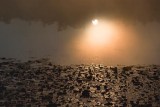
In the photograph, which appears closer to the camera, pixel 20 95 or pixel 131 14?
pixel 20 95

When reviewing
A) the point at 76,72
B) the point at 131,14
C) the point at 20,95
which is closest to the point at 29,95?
the point at 20,95

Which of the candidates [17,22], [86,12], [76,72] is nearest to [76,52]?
[76,72]

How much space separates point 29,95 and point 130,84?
89cm

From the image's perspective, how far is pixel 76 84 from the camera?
287 centimetres

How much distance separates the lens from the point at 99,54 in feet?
9.81

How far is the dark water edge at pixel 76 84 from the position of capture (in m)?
2.77

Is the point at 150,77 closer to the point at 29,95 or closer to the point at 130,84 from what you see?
the point at 130,84

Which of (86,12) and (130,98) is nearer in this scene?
(130,98)

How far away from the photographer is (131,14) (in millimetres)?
3104

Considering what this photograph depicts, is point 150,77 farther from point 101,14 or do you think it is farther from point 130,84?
point 101,14

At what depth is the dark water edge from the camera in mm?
2770

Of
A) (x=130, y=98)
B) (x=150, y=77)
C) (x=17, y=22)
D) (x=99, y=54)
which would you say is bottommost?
(x=130, y=98)

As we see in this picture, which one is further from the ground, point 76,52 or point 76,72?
point 76,52

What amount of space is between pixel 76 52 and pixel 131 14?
2.13 ft
